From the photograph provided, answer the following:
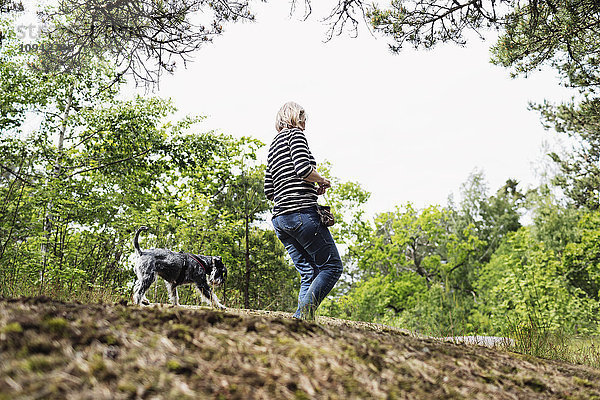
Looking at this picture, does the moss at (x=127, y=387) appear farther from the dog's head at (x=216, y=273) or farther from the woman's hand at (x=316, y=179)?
the dog's head at (x=216, y=273)

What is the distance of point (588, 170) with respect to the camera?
1628cm

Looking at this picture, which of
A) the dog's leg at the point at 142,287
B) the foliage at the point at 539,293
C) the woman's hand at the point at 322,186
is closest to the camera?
the woman's hand at the point at 322,186

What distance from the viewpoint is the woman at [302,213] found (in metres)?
3.53

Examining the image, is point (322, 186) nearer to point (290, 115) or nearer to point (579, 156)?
point (290, 115)

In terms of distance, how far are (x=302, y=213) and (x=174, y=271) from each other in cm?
230

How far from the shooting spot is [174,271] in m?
5.05

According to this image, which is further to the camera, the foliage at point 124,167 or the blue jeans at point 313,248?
the foliage at point 124,167

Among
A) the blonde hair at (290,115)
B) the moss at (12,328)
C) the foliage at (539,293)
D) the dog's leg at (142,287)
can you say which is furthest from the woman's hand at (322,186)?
the foliage at (539,293)

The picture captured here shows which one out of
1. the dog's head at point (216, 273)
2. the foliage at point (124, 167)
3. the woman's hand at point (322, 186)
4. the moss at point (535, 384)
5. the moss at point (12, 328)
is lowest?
the moss at point (535, 384)

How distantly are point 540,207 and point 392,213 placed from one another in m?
8.06

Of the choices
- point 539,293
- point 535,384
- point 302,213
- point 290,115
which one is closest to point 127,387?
point 535,384

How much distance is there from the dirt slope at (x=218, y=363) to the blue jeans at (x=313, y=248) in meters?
1.05

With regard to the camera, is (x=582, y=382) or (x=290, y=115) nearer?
(x=582, y=382)

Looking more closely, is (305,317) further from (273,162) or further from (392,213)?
(392,213)
